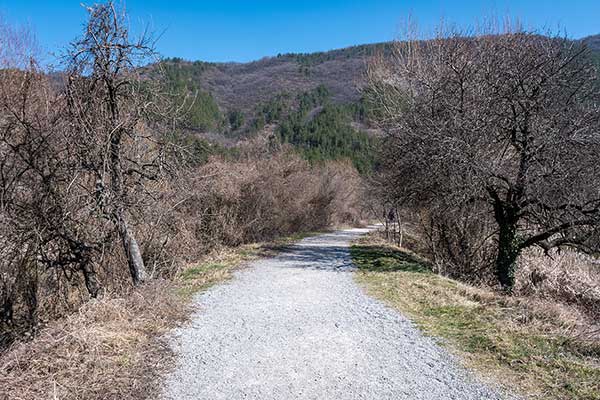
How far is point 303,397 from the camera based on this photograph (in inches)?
164

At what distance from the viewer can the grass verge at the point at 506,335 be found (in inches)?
173

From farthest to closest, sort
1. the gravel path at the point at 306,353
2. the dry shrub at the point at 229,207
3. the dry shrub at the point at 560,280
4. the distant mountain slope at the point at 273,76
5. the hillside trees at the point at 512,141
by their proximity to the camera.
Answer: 1. the distant mountain slope at the point at 273,76
2. the dry shrub at the point at 560,280
3. the dry shrub at the point at 229,207
4. the hillside trees at the point at 512,141
5. the gravel path at the point at 306,353

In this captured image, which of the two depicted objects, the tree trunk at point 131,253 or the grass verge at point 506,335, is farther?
the tree trunk at point 131,253

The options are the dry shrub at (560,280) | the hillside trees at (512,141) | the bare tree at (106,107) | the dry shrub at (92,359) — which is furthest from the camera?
the dry shrub at (560,280)

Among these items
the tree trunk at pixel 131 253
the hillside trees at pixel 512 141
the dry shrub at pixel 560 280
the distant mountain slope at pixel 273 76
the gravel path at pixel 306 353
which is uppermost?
the distant mountain slope at pixel 273 76

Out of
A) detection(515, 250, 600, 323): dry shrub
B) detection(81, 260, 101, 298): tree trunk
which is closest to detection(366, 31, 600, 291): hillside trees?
detection(515, 250, 600, 323): dry shrub

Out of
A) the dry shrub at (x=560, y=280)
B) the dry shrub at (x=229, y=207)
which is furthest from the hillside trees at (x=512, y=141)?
the dry shrub at (x=229, y=207)

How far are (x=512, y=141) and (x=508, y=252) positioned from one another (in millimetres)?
3335

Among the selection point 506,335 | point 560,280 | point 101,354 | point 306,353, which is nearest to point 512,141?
point 560,280

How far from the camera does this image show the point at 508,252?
12180mm

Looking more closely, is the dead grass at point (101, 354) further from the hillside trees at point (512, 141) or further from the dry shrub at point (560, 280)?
the dry shrub at point (560, 280)

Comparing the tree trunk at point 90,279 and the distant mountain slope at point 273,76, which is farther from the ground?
the distant mountain slope at point 273,76

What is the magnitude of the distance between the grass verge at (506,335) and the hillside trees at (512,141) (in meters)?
3.46

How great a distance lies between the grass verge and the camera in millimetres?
4402
